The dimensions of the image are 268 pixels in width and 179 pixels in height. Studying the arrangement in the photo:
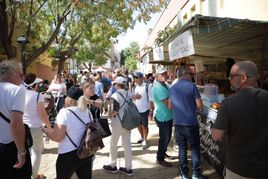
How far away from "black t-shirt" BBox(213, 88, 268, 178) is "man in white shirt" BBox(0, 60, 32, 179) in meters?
1.98

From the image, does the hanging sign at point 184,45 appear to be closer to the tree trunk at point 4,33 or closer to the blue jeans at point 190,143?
the blue jeans at point 190,143

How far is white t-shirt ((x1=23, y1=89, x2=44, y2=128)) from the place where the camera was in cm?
499

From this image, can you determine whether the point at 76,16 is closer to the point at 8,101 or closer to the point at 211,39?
the point at 211,39

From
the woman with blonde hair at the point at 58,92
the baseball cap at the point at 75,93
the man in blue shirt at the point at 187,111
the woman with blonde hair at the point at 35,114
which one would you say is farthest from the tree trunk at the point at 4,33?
the baseball cap at the point at 75,93

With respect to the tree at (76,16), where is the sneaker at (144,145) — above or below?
below

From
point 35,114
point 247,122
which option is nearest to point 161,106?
point 35,114

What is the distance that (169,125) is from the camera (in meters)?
6.36

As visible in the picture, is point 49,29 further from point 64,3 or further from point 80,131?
point 80,131

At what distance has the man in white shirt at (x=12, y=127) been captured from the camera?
3336mm

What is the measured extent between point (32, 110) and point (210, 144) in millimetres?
2903

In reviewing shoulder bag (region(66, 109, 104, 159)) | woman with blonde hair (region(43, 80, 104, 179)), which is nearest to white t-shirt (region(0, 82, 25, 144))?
woman with blonde hair (region(43, 80, 104, 179))

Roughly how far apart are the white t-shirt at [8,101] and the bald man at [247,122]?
1.97 meters

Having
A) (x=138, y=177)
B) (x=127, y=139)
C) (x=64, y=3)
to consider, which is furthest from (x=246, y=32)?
(x=64, y=3)

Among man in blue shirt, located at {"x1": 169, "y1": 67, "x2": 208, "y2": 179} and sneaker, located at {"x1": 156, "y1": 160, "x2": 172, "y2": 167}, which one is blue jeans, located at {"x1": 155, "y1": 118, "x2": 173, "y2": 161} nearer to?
sneaker, located at {"x1": 156, "y1": 160, "x2": 172, "y2": 167}
